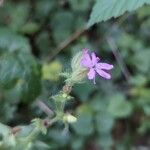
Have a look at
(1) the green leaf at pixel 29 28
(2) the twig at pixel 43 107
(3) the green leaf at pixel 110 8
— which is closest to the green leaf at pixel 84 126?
(2) the twig at pixel 43 107

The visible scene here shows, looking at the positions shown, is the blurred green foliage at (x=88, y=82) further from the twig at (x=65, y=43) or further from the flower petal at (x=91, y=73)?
the flower petal at (x=91, y=73)

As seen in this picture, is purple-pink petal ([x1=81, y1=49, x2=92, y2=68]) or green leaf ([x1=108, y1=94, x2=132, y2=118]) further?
green leaf ([x1=108, y1=94, x2=132, y2=118])

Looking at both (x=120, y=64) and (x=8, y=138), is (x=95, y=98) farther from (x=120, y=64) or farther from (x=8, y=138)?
(x=8, y=138)

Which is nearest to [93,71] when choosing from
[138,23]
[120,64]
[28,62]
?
[28,62]

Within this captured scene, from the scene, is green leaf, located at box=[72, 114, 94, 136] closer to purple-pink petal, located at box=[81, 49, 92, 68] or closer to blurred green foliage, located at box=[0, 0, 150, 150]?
blurred green foliage, located at box=[0, 0, 150, 150]

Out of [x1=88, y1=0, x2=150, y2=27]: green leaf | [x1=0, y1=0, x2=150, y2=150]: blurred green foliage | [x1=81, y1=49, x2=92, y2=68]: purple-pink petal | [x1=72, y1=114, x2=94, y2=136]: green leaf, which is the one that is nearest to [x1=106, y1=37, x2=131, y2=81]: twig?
[x1=0, y1=0, x2=150, y2=150]: blurred green foliage

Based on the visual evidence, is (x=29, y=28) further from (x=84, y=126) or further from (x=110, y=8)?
(x=110, y=8)

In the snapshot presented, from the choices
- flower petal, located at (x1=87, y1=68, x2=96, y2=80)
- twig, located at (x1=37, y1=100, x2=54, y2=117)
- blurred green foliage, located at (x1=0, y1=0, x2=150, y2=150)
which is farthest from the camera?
blurred green foliage, located at (x1=0, y1=0, x2=150, y2=150)
